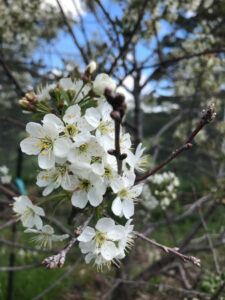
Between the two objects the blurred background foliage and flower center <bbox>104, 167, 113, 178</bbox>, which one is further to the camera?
the blurred background foliage

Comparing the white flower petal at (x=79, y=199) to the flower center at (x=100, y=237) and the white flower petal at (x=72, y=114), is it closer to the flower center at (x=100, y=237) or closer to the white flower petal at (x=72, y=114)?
the flower center at (x=100, y=237)

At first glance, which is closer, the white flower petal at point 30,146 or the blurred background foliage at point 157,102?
the white flower petal at point 30,146

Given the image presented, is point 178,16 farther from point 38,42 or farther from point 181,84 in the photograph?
point 38,42

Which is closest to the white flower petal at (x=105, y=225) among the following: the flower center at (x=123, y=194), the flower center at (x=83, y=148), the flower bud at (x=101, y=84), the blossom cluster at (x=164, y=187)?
the flower center at (x=123, y=194)

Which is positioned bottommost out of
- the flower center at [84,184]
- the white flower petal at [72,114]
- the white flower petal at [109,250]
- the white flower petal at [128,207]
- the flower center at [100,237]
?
the white flower petal at [109,250]

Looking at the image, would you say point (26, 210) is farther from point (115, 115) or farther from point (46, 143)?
point (115, 115)

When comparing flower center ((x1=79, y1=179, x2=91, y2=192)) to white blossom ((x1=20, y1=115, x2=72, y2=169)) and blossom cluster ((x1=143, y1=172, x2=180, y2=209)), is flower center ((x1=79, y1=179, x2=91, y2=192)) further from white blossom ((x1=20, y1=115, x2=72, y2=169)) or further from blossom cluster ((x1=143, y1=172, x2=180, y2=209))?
blossom cluster ((x1=143, y1=172, x2=180, y2=209))

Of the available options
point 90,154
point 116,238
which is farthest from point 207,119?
point 116,238

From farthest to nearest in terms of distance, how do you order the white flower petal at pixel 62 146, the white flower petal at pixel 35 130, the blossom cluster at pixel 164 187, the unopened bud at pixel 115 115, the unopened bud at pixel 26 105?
1. the blossom cluster at pixel 164 187
2. the unopened bud at pixel 26 105
3. the white flower petal at pixel 35 130
4. the white flower petal at pixel 62 146
5. the unopened bud at pixel 115 115

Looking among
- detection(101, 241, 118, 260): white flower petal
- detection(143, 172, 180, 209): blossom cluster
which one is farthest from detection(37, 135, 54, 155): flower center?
detection(143, 172, 180, 209): blossom cluster

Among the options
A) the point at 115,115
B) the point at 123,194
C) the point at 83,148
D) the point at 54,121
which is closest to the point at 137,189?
the point at 123,194

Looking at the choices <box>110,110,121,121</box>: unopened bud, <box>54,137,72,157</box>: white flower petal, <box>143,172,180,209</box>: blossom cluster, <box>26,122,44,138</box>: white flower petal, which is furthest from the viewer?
<box>143,172,180,209</box>: blossom cluster
